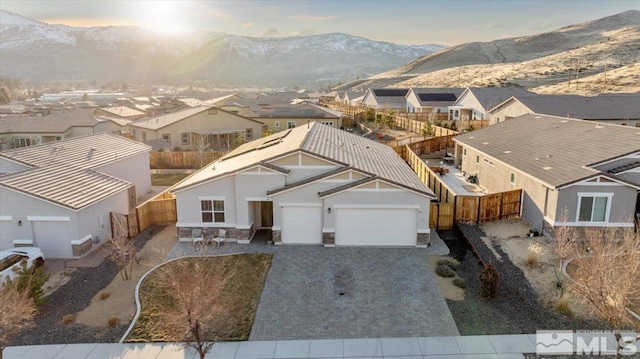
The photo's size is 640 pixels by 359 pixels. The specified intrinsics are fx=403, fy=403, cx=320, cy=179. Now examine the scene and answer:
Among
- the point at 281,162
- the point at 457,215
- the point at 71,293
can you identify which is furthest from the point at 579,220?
the point at 71,293

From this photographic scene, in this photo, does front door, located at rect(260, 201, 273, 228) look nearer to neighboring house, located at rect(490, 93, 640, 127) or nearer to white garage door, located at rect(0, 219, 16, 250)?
white garage door, located at rect(0, 219, 16, 250)

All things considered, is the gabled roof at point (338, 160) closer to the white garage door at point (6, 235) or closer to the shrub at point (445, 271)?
the shrub at point (445, 271)

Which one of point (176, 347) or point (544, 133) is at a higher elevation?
point (544, 133)

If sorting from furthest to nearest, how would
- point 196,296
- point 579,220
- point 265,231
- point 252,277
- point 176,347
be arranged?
point 265,231
point 579,220
point 252,277
point 176,347
point 196,296

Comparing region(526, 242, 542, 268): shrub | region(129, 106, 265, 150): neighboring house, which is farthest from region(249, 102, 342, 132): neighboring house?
region(526, 242, 542, 268): shrub

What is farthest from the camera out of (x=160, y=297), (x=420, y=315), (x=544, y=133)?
(x=544, y=133)

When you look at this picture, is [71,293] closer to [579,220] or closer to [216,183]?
[216,183]
